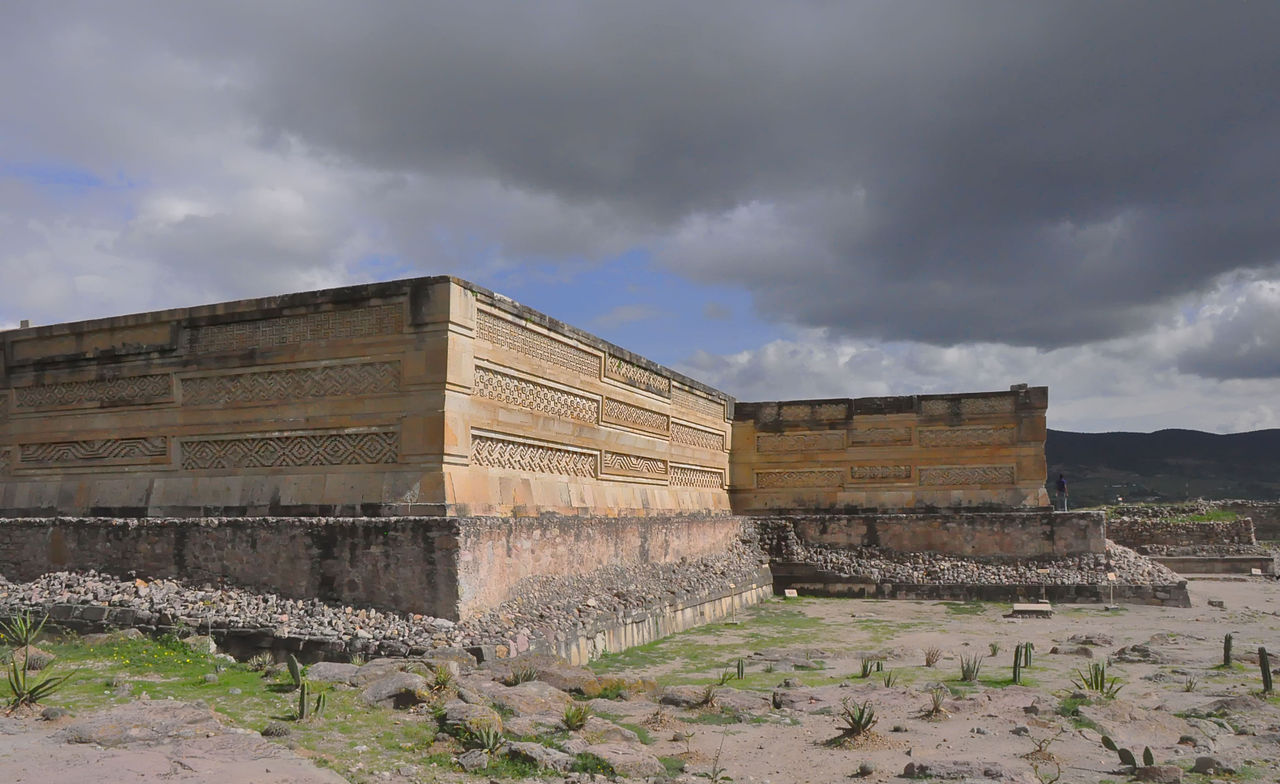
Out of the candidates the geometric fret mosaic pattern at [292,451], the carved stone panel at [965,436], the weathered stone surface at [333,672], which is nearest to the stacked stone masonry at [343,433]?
the geometric fret mosaic pattern at [292,451]

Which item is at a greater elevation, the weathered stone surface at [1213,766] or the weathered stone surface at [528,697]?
the weathered stone surface at [528,697]

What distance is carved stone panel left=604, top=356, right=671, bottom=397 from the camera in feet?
39.3

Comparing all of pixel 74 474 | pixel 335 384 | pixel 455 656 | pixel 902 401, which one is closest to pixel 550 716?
pixel 455 656

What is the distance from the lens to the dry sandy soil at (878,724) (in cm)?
466

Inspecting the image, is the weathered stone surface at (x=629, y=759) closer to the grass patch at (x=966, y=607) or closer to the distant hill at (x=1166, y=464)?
the grass patch at (x=966, y=607)

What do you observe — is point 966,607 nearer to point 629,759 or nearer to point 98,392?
Result: point 629,759

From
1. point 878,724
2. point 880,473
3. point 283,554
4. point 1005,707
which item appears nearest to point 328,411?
point 283,554

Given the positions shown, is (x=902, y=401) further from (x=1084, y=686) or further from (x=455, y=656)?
(x=455, y=656)

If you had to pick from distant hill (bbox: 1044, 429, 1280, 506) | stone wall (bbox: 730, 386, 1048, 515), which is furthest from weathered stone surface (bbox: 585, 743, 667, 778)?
distant hill (bbox: 1044, 429, 1280, 506)

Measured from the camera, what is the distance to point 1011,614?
13148mm

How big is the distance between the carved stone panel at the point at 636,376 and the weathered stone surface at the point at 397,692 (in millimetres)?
6205

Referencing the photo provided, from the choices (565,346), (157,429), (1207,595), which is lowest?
(1207,595)

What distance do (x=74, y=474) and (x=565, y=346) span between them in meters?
5.49

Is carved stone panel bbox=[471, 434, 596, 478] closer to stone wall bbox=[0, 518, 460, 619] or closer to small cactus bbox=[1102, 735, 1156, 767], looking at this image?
stone wall bbox=[0, 518, 460, 619]
